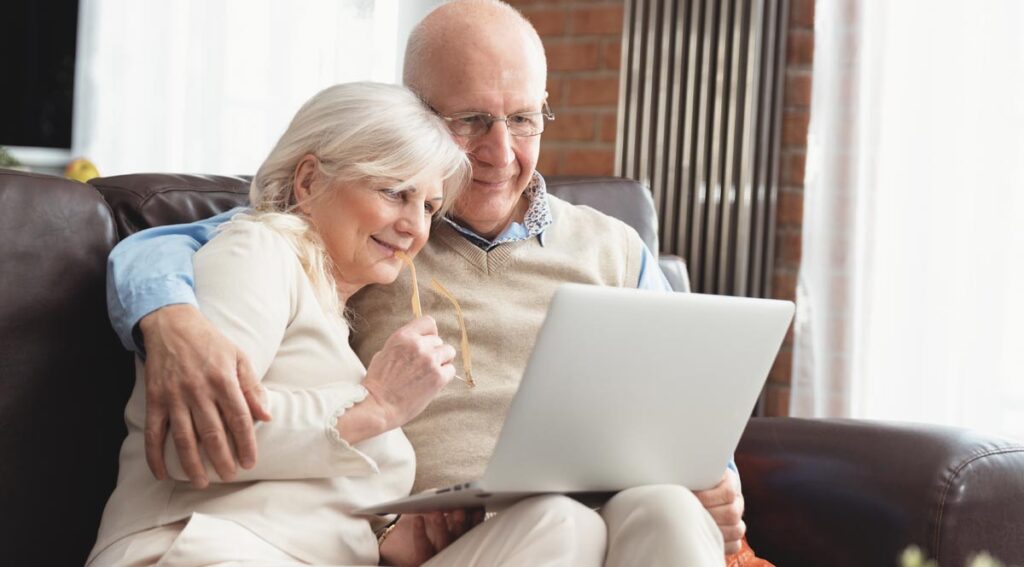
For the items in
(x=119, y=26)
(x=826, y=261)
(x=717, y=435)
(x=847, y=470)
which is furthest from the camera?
(x=119, y=26)

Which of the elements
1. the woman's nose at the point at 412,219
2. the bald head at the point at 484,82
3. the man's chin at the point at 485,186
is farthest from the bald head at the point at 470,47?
the woman's nose at the point at 412,219

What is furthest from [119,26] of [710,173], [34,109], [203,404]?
[203,404]

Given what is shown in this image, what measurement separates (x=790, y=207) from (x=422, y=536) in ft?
6.80

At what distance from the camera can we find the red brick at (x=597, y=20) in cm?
372

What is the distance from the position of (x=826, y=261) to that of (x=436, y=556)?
200 cm

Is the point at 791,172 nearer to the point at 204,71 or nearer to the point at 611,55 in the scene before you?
the point at 611,55

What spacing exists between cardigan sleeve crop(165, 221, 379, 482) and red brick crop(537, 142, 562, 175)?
2321 mm

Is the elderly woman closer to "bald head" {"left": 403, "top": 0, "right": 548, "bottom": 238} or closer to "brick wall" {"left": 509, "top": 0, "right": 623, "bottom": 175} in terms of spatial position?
"bald head" {"left": 403, "top": 0, "right": 548, "bottom": 238}

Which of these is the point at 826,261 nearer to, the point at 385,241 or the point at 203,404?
the point at 385,241

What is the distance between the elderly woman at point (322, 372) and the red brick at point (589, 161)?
1969 mm

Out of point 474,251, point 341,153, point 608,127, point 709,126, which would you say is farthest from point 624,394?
point 608,127

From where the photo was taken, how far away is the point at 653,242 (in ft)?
7.73

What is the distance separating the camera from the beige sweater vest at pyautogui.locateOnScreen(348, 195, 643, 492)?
186 centimetres

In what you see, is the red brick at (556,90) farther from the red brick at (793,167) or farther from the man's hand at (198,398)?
the man's hand at (198,398)
